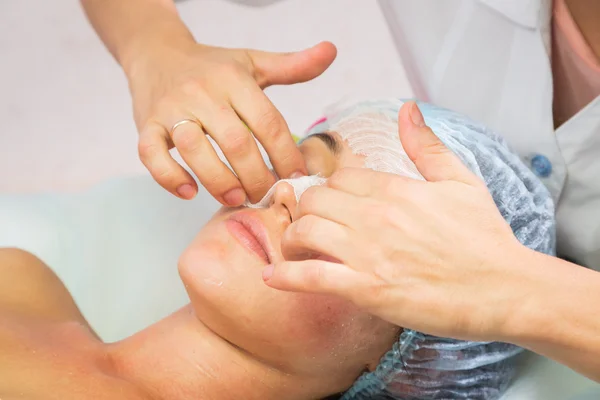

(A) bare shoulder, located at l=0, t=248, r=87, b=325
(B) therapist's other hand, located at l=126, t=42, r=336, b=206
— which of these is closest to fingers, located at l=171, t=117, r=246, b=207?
(B) therapist's other hand, located at l=126, t=42, r=336, b=206

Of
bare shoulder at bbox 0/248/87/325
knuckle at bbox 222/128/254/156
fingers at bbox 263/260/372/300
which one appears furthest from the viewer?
bare shoulder at bbox 0/248/87/325

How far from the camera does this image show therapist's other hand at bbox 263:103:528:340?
2.26ft

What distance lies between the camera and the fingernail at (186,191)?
3.04ft

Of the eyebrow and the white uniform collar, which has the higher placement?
the white uniform collar

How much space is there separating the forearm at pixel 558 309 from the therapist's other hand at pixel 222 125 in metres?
0.40

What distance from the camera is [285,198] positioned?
95 cm

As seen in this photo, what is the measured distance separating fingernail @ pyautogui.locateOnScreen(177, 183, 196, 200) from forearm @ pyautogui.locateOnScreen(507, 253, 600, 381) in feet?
1.59

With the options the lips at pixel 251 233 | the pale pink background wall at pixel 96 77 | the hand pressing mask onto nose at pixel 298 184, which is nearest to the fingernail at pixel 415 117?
the hand pressing mask onto nose at pixel 298 184

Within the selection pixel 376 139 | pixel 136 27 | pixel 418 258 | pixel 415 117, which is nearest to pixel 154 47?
pixel 136 27

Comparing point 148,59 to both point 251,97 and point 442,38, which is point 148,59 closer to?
point 251,97

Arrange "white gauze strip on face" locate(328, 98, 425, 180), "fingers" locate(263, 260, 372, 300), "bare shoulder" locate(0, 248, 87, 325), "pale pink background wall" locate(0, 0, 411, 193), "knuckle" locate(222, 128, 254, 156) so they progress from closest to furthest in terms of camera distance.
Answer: "fingers" locate(263, 260, 372, 300), "knuckle" locate(222, 128, 254, 156), "white gauze strip on face" locate(328, 98, 425, 180), "bare shoulder" locate(0, 248, 87, 325), "pale pink background wall" locate(0, 0, 411, 193)

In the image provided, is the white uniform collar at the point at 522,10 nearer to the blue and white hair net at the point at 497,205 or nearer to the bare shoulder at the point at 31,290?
the blue and white hair net at the point at 497,205

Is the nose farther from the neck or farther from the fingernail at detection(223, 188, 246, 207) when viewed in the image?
the neck

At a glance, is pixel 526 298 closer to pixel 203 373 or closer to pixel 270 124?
pixel 270 124
